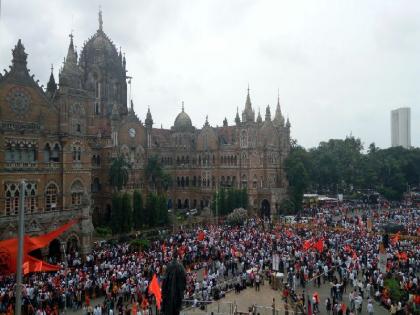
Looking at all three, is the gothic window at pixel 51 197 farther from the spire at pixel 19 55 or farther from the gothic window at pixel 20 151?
the spire at pixel 19 55

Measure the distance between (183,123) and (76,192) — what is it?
33.1 m

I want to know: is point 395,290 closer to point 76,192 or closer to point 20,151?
point 76,192

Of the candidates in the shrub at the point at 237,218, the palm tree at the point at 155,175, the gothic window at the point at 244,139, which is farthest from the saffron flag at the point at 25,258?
the gothic window at the point at 244,139

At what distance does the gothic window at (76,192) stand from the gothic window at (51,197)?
5.88 feet

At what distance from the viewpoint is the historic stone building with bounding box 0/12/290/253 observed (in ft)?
125

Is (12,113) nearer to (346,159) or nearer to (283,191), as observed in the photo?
(283,191)

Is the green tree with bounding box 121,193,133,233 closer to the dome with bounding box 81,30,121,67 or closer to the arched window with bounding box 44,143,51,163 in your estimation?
the arched window with bounding box 44,143,51,163

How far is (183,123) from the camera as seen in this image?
74250mm

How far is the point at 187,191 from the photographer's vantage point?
237ft

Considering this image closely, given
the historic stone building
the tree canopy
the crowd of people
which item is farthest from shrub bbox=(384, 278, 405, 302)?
the tree canopy

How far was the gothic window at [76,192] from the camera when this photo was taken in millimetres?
43281

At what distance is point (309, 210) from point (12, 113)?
147 ft

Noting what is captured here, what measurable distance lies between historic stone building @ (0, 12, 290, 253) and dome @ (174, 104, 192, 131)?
17cm

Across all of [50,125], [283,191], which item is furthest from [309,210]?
[50,125]
